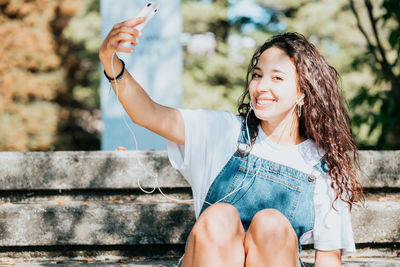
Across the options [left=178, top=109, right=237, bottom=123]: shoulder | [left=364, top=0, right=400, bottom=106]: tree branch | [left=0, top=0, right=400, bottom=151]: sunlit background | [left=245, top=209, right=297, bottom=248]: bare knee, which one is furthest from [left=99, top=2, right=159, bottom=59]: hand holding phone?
[left=0, top=0, right=400, bottom=151]: sunlit background

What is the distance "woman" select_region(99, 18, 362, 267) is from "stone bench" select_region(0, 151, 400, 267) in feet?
1.56

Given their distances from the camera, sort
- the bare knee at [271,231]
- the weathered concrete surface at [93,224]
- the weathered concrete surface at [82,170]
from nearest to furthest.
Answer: the bare knee at [271,231] < the weathered concrete surface at [93,224] < the weathered concrete surface at [82,170]

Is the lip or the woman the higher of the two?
the lip

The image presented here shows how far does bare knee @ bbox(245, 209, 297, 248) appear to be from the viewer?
1687mm

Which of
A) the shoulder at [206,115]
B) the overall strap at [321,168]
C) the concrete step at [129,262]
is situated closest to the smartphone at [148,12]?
the shoulder at [206,115]

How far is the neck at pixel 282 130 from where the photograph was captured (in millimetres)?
2067

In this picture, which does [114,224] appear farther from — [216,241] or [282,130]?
[282,130]

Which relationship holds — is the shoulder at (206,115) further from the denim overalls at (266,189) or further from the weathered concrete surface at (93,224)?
the weathered concrete surface at (93,224)

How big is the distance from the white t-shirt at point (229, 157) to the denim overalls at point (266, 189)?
3cm

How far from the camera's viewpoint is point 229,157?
2012 millimetres

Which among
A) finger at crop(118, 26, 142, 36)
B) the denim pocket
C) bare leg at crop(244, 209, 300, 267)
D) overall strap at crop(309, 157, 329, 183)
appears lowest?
bare leg at crop(244, 209, 300, 267)

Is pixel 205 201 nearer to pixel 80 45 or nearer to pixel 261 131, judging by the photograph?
pixel 261 131

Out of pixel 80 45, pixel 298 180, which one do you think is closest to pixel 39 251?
pixel 298 180

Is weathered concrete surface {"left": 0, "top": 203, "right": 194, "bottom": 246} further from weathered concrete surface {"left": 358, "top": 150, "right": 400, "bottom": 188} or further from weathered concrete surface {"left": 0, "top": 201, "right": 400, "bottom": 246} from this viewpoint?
weathered concrete surface {"left": 358, "top": 150, "right": 400, "bottom": 188}
